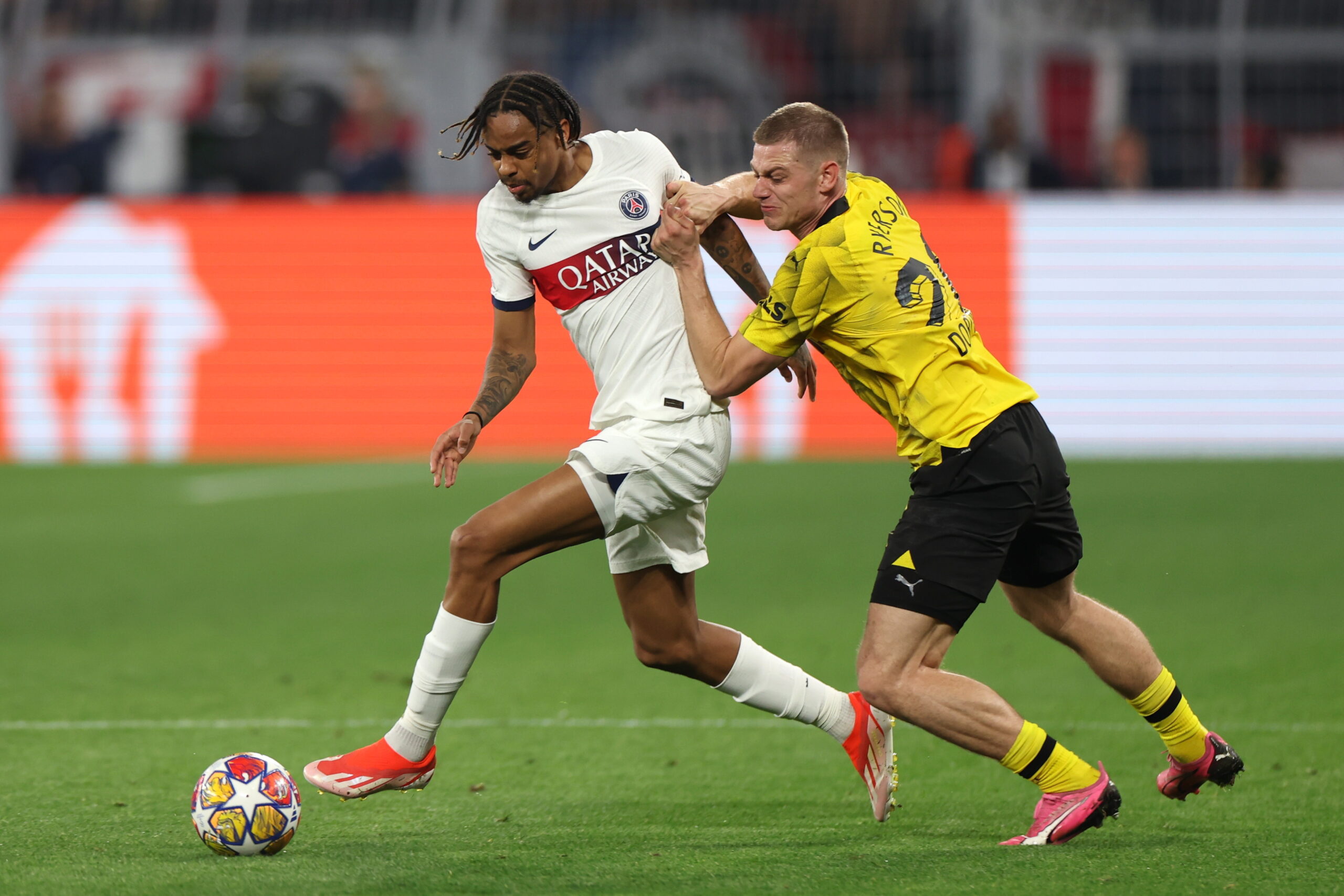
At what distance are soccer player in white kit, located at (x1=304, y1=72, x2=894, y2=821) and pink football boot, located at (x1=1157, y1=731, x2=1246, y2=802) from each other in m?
0.77

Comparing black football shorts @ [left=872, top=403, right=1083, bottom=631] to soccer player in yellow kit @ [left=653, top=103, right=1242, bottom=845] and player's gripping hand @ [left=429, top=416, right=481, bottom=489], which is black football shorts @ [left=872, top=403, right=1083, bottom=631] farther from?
player's gripping hand @ [left=429, top=416, right=481, bottom=489]

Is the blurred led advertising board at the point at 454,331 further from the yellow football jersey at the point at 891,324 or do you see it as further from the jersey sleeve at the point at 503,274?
the yellow football jersey at the point at 891,324

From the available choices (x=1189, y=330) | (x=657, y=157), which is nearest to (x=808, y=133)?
(x=657, y=157)

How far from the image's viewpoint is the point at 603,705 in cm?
641

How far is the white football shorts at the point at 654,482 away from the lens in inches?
187

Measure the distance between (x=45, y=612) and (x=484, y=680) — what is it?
105 inches

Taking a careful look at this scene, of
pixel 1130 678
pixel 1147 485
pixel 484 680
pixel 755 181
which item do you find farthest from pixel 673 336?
pixel 1147 485

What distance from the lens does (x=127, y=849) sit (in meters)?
4.36

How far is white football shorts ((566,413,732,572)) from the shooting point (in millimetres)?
4742

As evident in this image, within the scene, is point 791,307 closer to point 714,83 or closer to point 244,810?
point 244,810

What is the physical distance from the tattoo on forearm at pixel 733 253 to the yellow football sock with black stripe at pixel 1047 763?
1416mm

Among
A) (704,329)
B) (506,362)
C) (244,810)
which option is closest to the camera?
(244,810)

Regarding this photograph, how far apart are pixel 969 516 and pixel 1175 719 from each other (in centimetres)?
90

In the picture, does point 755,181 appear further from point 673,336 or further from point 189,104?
point 189,104
